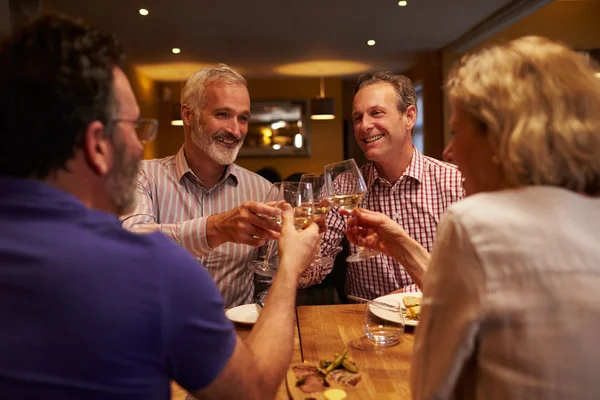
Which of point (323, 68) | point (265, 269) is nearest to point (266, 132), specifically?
point (323, 68)

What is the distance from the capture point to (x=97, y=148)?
85 centimetres

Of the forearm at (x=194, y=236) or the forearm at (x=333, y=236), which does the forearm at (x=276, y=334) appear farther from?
the forearm at (x=333, y=236)

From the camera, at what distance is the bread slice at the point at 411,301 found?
1.67m

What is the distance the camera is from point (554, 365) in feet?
2.42

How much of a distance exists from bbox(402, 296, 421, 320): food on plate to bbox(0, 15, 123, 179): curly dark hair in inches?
44.9

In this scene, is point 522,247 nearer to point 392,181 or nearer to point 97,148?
point 97,148

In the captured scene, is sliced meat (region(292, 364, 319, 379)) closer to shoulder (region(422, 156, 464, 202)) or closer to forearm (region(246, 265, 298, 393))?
forearm (region(246, 265, 298, 393))

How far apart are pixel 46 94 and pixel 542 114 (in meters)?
0.78

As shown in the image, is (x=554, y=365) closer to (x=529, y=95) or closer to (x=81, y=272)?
(x=529, y=95)

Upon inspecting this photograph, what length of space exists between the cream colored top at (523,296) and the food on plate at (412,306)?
2.56ft

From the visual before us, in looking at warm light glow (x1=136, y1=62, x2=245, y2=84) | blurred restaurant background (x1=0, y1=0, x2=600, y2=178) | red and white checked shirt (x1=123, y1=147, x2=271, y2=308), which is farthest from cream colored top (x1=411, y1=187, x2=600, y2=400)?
warm light glow (x1=136, y1=62, x2=245, y2=84)

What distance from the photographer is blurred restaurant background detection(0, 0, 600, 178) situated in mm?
5941

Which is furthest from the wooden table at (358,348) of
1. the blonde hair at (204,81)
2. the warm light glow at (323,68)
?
the warm light glow at (323,68)

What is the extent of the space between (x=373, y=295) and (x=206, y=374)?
170cm
